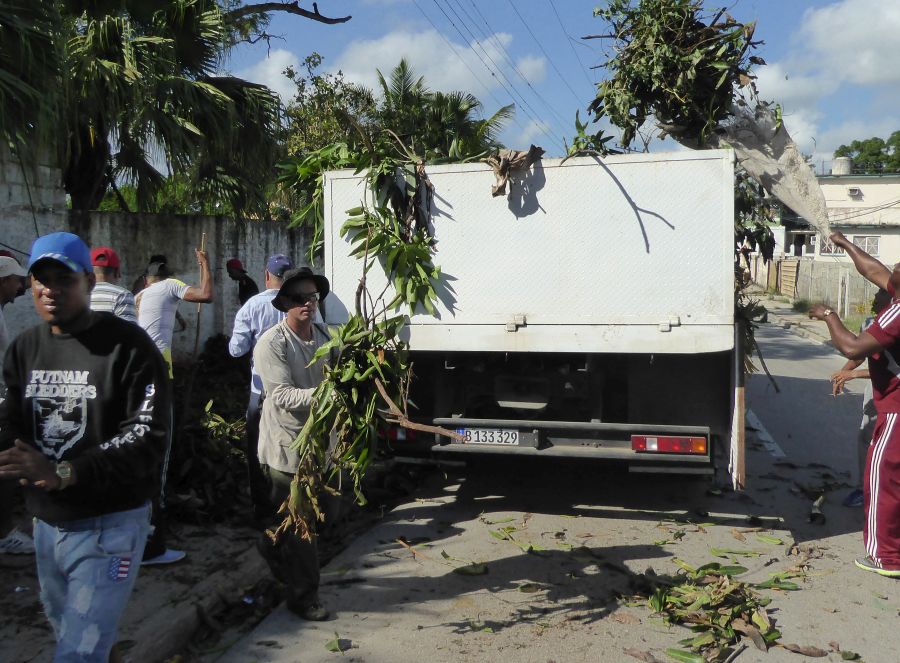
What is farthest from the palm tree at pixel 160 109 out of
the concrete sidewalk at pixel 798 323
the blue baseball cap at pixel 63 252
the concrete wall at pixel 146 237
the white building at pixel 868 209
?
the white building at pixel 868 209

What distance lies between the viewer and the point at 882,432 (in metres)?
5.55

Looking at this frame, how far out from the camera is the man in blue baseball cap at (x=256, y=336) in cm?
605

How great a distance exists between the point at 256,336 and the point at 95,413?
3.45m

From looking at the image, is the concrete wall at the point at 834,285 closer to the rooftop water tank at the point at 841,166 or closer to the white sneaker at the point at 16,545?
the rooftop water tank at the point at 841,166

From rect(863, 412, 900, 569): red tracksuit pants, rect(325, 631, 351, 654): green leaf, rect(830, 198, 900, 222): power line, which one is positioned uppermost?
rect(830, 198, 900, 222): power line

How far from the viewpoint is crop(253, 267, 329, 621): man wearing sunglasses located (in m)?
4.61

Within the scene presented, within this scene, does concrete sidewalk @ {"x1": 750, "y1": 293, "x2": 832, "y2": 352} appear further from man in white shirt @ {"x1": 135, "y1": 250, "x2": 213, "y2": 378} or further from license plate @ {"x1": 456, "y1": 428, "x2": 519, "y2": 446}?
man in white shirt @ {"x1": 135, "y1": 250, "x2": 213, "y2": 378}

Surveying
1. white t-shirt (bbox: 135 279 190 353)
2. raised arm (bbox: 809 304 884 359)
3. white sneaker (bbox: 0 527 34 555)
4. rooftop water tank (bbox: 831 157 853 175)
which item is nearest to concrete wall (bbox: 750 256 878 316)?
rooftop water tank (bbox: 831 157 853 175)

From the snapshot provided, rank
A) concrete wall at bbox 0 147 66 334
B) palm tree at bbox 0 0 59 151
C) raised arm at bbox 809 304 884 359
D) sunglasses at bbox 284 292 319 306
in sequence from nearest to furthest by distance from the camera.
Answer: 1. sunglasses at bbox 284 292 319 306
2. raised arm at bbox 809 304 884 359
3. palm tree at bbox 0 0 59 151
4. concrete wall at bbox 0 147 66 334

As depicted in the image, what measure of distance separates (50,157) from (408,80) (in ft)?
38.6

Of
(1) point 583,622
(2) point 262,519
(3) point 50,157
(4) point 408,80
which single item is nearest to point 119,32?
(3) point 50,157

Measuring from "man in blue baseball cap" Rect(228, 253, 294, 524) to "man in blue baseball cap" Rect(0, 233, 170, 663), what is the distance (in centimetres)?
302

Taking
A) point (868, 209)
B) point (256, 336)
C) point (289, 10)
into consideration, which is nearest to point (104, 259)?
point (256, 336)

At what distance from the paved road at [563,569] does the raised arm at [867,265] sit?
1.92 m
